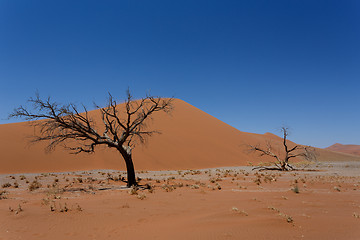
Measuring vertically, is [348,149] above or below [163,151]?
below

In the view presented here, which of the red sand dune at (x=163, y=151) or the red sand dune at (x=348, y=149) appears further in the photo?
the red sand dune at (x=348, y=149)

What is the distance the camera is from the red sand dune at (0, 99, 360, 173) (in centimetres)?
2369

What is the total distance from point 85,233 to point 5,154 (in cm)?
2443

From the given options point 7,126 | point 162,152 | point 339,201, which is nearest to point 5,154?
point 7,126

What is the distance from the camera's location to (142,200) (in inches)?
308

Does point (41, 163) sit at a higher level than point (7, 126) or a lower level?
lower

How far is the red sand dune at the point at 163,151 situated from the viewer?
933 inches

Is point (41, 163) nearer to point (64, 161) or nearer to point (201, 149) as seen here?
point (64, 161)

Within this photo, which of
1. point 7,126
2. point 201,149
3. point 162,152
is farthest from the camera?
point 201,149

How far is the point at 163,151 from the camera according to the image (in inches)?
1268

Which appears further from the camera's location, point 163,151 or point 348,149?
point 348,149

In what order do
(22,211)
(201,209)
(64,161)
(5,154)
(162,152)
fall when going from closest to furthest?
(22,211) → (201,209) → (5,154) → (64,161) → (162,152)

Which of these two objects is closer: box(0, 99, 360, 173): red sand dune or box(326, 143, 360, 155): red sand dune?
box(0, 99, 360, 173): red sand dune

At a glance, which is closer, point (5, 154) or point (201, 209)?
point (201, 209)
